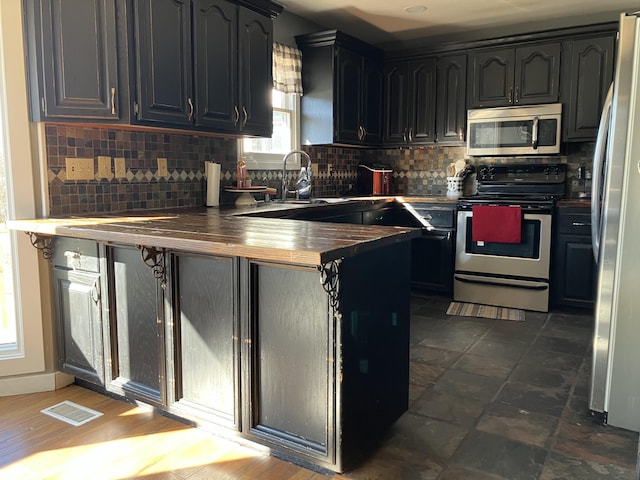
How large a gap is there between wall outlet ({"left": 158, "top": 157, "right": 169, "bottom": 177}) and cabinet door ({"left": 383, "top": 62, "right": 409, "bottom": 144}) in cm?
251

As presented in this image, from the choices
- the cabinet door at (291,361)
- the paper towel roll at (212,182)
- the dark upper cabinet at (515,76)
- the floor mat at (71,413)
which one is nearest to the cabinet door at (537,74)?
the dark upper cabinet at (515,76)

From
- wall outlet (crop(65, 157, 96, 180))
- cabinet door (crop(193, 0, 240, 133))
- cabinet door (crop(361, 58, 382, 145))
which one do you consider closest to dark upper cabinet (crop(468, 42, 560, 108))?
cabinet door (crop(361, 58, 382, 145))

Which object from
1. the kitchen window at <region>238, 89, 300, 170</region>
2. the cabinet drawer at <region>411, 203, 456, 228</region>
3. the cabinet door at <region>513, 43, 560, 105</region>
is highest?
the cabinet door at <region>513, 43, 560, 105</region>

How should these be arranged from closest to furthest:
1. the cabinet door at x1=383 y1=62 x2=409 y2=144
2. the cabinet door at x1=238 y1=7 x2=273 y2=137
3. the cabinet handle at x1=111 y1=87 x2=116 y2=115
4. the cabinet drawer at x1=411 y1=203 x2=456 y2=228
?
the cabinet handle at x1=111 y1=87 x2=116 y2=115 → the cabinet door at x1=238 y1=7 x2=273 y2=137 → the cabinet drawer at x1=411 y1=203 x2=456 y2=228 → the cabinet door at x1=383 y1=62 x2=409 y2=144

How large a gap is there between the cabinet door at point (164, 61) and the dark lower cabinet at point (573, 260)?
9.61 ft

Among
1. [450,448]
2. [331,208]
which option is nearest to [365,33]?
[331,208]

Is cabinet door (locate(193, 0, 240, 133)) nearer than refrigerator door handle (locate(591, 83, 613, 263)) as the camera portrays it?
No

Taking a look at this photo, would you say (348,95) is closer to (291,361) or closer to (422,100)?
(422,100)

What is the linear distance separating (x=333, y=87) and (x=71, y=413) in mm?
3113

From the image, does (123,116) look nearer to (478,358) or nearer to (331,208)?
(331,208)

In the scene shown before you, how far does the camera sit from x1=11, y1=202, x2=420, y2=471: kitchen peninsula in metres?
1.86

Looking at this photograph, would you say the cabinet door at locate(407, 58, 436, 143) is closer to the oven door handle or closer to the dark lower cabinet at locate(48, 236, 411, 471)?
the oven door handle

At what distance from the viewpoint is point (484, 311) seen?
4.23m

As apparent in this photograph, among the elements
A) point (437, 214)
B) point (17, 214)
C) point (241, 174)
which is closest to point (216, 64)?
point (241, 174)
